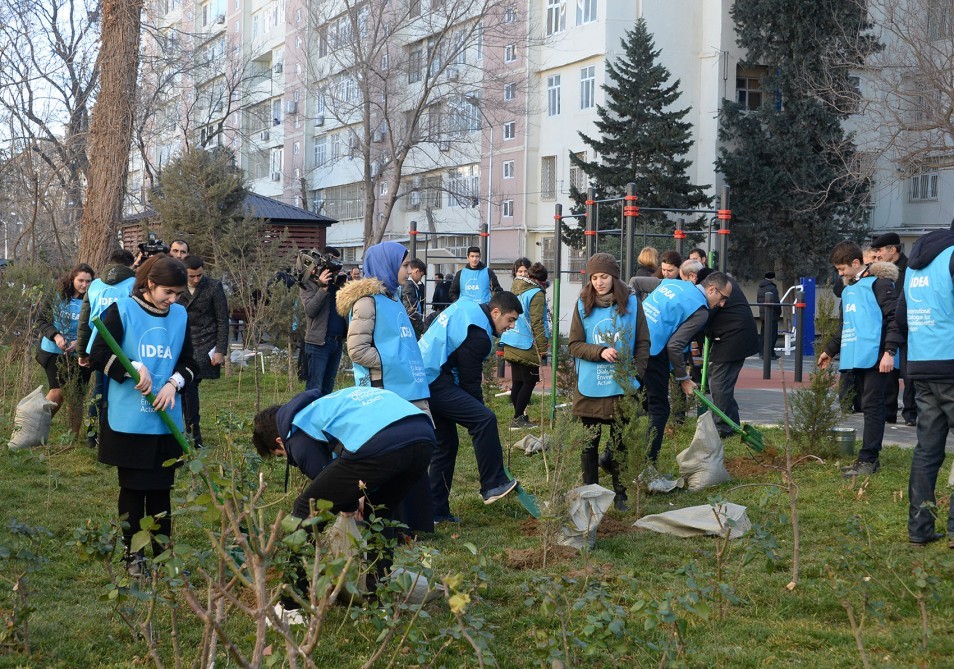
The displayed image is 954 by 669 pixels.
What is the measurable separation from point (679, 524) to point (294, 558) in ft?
10.4

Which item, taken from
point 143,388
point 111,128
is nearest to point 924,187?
point 111,128

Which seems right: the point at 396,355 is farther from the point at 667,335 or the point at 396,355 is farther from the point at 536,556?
the point at 667,335

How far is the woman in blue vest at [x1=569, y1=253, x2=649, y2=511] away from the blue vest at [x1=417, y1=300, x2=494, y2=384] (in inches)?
30.4

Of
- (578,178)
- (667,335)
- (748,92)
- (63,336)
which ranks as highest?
(748,92)

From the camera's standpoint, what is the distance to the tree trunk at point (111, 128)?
1278 centimetres

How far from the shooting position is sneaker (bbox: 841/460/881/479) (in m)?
7.81

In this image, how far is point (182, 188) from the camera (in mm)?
20766

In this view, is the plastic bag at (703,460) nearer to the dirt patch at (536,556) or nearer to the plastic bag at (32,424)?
the dirt patch at (536,556)

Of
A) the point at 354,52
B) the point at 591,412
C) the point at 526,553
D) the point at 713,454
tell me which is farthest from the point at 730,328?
the point at 354,52

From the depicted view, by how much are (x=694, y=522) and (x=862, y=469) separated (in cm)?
222

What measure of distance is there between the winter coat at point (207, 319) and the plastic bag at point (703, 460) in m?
3.92

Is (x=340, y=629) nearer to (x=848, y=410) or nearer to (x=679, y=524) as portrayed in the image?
(x=679, y=524)

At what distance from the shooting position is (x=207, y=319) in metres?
8.99

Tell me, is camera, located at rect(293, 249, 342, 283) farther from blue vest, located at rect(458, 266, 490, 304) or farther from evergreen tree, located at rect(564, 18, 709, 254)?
evergreen tree, located at rect(564, 18, 709, 254)
